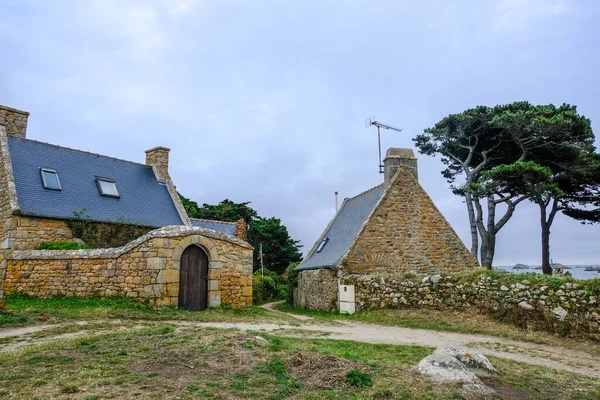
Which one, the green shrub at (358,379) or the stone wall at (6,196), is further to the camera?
the stone wall at (6,196)

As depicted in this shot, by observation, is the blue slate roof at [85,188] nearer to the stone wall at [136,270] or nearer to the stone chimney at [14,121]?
the stone chimney at [14,121]

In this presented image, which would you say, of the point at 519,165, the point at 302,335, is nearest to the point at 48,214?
the point at 302,335

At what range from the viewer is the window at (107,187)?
17836 mm

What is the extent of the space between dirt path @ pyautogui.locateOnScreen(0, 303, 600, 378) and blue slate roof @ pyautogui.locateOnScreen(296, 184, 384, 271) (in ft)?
17.8

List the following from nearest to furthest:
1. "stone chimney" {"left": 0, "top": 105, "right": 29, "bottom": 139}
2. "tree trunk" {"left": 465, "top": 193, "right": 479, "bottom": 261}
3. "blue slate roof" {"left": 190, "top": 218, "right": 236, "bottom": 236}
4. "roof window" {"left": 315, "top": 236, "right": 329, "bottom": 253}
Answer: "stone chimney" {"left": 0, "top": 105, "right": 29, "bottom": 139} < "roof window" {"left": 315, "top": 236, "right": 329, "bottom": 253} < "blue slate roof" {"left": 190, "top": 218, "right": 236, "bottom": 236} < "tree trunk" {"left": 465, "top": 193, "right": 479, "bottom": 261}

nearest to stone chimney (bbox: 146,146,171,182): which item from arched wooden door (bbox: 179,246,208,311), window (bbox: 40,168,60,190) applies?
window (bbox: 40,168,60,190)

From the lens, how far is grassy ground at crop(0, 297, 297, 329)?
947cm

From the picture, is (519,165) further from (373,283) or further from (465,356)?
(465,356)

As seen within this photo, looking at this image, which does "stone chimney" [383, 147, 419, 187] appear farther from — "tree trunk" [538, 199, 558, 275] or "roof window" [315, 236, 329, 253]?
"tree trunk" [538, 199, 558, 275]

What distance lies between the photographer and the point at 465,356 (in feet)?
18.2

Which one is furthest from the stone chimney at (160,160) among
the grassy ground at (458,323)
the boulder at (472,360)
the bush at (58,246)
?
the boulder at (472,360)

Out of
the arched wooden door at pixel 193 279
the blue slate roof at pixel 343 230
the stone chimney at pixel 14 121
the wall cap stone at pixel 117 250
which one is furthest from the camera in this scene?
the stone chimney at pixel 14 121

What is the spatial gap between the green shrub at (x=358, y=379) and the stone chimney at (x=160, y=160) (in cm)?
1781

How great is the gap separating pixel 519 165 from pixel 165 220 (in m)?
16.4
